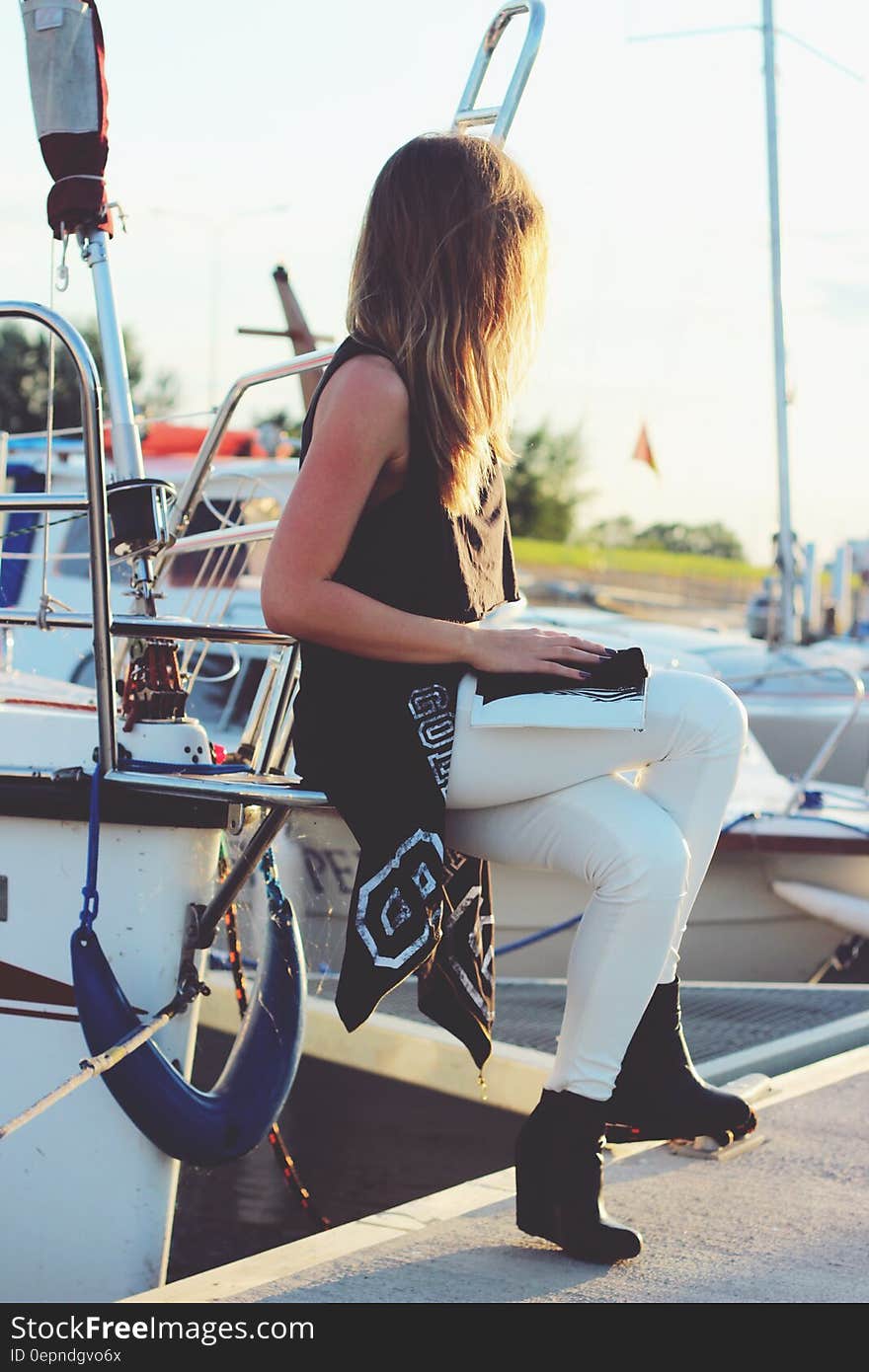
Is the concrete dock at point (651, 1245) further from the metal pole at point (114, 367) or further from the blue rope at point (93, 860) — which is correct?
the metal pole at point (114, 367)

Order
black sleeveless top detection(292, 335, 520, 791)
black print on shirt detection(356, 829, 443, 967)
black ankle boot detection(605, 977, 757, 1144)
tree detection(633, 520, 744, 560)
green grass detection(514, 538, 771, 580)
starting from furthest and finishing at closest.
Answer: tree detection(633, 520, 744, 560) < green grass detection(514, 538, 771, 580) < black ankle boot detection(605, 977, 757, 1144) < black sleeveless top detection(292, 335, 520, 791) < black print on shirt detection(356, 829, 443, 967)

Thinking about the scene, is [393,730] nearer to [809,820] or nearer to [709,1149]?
[709,1149]

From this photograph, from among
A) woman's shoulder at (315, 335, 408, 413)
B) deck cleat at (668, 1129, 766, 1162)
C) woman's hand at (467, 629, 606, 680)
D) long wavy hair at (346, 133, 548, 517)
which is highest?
long wavy hair at (346, 133, 548, 517)

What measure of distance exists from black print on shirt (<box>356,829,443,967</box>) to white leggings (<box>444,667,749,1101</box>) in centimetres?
16

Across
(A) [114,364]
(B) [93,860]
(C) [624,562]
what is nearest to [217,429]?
(A) [114,364]

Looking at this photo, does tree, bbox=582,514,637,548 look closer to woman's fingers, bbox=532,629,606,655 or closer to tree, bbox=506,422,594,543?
tree, bbox=506,422,594,543

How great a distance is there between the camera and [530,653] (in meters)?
2.48

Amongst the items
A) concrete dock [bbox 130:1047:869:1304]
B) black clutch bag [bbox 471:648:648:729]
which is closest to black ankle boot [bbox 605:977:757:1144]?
concrete dock [bbox 130:1047:869:1304]

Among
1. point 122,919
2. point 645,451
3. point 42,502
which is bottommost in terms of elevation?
point 122,919

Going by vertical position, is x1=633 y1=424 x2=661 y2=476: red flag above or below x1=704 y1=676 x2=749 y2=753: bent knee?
above

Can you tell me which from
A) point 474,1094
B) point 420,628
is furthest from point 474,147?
point 474,1094

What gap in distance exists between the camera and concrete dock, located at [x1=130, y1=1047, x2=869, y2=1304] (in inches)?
98.3

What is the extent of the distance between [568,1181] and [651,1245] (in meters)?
0.32
